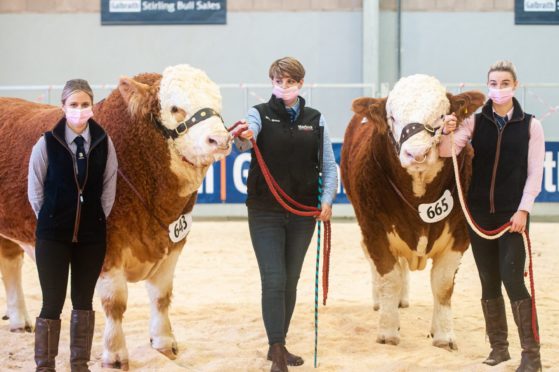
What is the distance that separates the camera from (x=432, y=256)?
5.49 meters

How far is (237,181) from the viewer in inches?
479

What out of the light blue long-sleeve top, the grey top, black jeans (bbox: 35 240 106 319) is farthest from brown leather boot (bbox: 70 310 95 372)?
the light blue long-sleeve top

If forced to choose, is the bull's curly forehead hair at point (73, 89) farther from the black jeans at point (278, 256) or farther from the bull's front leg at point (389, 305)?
the bull's front leg at point (389, 305)

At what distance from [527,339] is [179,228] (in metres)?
2.07

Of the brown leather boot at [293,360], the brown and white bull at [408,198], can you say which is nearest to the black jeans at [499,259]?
the brown and white bull at [408,198]

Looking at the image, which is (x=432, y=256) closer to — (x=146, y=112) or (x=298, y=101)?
(x=298, y=101)

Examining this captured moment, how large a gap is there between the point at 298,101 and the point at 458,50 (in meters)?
11.4

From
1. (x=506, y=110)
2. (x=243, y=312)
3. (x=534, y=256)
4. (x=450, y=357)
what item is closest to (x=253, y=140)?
(x=506, y=110)

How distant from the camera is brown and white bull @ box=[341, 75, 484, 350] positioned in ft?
16.4

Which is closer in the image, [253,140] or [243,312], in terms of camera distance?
[253,140]

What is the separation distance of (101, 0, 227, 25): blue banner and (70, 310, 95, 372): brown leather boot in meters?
12.1

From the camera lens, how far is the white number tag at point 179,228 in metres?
4.81

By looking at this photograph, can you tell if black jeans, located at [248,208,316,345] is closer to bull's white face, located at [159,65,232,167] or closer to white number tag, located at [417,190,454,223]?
bull's white face, located at [159,65,232,167]

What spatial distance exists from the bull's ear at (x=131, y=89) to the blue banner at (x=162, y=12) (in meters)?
11.3
